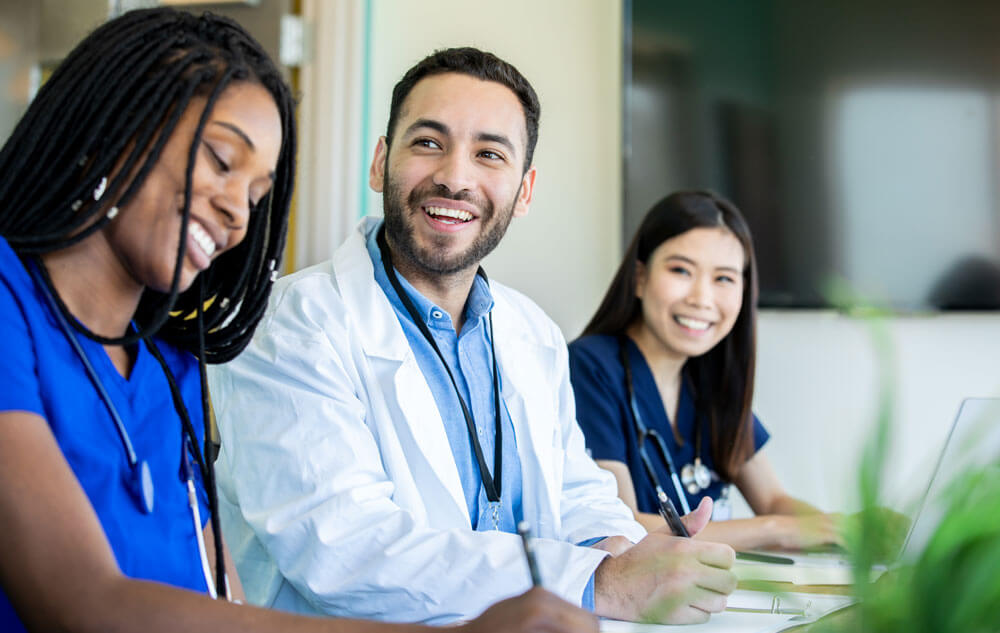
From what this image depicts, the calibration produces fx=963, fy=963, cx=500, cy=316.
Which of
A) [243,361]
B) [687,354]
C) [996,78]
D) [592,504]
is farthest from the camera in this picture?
[996,78]

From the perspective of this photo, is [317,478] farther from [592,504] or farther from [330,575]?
[592,504]

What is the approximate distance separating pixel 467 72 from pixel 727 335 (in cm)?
99

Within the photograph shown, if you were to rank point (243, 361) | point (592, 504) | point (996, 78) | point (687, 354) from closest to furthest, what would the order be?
point (243, 361) → point (592, 504) → point (687, 354) → point (996, 78)

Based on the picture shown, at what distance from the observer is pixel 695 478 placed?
2031 millimetres

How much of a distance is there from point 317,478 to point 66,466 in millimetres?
441

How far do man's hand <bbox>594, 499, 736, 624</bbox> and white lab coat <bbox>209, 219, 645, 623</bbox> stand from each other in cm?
3

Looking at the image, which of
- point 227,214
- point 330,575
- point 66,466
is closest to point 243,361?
point 330,575

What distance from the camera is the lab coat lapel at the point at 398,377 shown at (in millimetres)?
1341

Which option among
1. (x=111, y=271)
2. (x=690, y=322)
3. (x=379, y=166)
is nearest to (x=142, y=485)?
(x=111, y=271)

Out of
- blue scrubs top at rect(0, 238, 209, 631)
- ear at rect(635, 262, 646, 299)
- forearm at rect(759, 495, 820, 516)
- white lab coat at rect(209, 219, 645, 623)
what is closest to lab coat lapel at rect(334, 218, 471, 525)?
white lab coat at rect(209, 219, 645, 623)

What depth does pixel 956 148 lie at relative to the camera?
2.63 meters

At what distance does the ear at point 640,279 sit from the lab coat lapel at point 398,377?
2.99 ft

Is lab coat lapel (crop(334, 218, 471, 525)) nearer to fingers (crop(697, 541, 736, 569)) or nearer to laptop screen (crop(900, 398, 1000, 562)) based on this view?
fingers (crop(697, 541, 736, 569))

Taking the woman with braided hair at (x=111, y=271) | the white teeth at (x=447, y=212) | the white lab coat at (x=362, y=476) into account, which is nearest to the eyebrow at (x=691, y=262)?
the white lab coat at (x=362, y=476)
